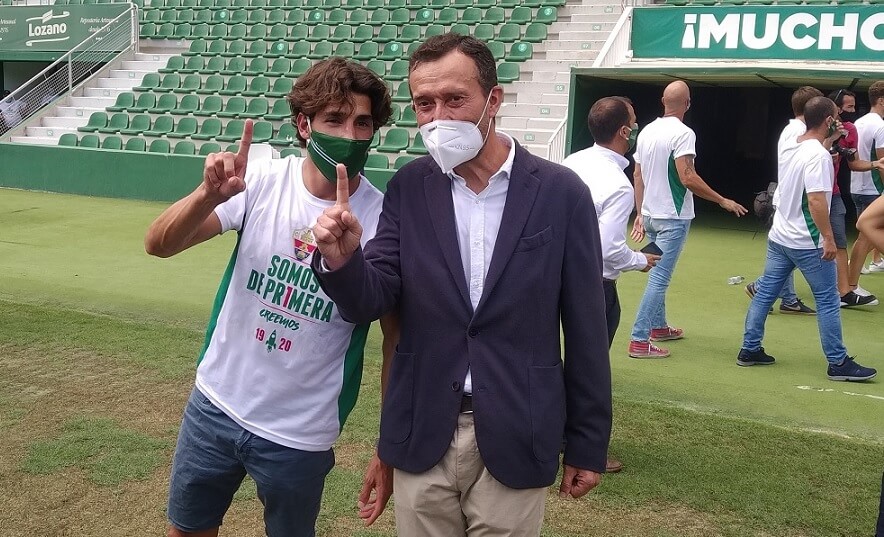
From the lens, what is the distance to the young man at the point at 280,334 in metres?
2.63

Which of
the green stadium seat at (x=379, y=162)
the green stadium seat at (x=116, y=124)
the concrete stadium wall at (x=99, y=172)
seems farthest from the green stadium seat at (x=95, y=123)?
the green stadium seat at (x=379, y=162)

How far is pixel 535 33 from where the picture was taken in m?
17.0

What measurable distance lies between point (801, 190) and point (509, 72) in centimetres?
1049

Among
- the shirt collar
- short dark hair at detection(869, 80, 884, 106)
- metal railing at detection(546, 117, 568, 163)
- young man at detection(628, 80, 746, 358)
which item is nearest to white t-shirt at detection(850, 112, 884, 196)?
short dark hair at detection(869, 80, 884, 106)

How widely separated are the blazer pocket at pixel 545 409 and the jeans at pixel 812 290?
13.9 feet

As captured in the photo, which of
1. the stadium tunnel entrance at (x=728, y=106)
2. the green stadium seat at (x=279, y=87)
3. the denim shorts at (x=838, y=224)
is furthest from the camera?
the green stadium seat at (x=279, y=87)

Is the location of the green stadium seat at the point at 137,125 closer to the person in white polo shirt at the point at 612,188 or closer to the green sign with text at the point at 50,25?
the green sign with text at the point at 50,25

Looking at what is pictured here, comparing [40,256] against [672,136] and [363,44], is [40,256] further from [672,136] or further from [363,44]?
[363,44]

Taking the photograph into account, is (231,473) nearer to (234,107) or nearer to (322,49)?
(234,107)

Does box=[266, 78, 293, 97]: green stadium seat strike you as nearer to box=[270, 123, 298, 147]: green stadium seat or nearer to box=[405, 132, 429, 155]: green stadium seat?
box=[270, 123, 298, 147]: green stadium seat

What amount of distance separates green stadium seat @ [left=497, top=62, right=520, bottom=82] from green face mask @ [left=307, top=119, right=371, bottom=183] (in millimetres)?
13911

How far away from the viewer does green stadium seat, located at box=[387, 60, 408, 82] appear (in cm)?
1656

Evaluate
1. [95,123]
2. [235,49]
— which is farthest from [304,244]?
[235,49]

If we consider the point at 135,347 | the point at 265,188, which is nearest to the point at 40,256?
the point at 135,347
